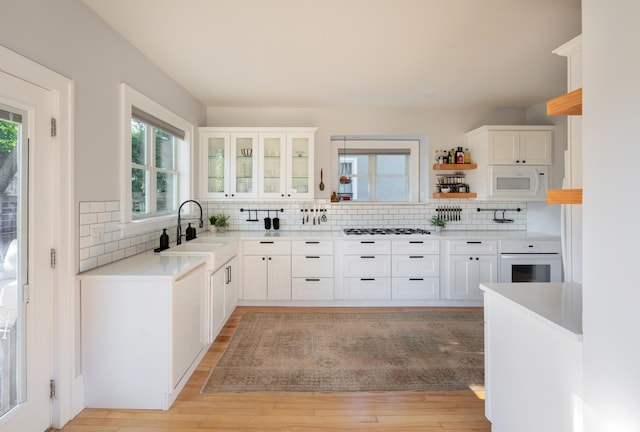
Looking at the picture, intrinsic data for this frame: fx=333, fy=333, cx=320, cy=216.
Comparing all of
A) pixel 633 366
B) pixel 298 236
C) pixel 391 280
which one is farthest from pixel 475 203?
pixel 633 366

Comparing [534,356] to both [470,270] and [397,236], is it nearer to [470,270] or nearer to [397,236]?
[397,236]

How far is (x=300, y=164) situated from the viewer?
14.6 ft

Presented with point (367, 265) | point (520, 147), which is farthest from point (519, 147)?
point (367, 265)

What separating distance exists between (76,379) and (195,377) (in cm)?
75

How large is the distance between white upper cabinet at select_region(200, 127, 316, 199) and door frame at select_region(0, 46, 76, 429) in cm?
234

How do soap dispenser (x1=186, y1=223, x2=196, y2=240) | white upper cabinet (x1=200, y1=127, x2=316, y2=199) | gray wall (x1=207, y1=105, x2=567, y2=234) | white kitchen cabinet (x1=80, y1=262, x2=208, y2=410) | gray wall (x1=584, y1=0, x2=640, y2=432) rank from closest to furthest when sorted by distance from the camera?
gray wall (x1=584, y1=0, x2=640, y2=432)
white kitchen cabinet (x1=80, y1=262, x2=208, y2=410)
soap dispenser (x1=186, y1=223, x2=196, y2=240)
white upper cabinet (x1=200, y1=127, x2=316, y2=199)
gray wall (x1=207, y1=105, x2=567, y2=234)

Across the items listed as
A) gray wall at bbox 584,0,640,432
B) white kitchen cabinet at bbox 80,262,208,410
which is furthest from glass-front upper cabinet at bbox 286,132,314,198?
gray wall at bbox 584,0,640,432

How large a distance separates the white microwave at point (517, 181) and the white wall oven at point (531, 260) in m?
0.59

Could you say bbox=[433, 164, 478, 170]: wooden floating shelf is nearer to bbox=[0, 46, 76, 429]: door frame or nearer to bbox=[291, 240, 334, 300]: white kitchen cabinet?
bbox=[291, 240, 334, 300]: white kitchen cabinet

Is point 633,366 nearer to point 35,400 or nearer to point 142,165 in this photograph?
point 35,400

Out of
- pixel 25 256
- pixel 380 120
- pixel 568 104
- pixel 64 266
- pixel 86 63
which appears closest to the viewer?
pixel 568 104

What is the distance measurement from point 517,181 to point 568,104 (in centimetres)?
323

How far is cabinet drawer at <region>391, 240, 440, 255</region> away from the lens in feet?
13.5

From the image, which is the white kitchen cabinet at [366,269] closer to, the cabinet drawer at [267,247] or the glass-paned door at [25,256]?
the cabinet drawer at [267,247]
